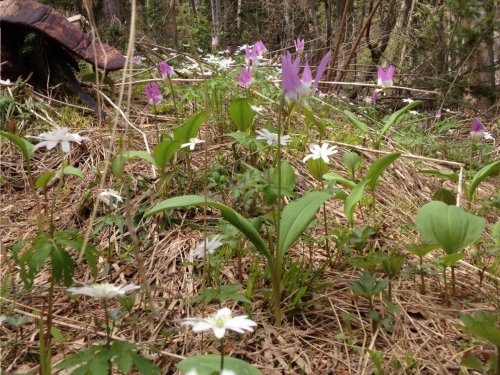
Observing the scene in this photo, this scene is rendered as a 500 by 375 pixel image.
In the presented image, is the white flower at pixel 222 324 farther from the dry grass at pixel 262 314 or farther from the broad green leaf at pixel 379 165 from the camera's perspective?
the broad green leaf at pixel 379 165

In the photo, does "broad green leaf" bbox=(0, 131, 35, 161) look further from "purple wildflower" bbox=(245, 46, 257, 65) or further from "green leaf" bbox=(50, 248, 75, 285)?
"purple wildflower" bbox=(245, 46, 257, 65)

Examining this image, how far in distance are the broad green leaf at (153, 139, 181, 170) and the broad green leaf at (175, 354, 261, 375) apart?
1.03 meters

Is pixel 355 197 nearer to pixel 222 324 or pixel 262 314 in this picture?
pixel 262 314

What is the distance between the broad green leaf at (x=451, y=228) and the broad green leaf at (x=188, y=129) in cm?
99

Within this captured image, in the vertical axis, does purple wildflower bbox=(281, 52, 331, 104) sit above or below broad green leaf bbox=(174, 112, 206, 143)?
above

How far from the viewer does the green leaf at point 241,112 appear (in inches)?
79.9

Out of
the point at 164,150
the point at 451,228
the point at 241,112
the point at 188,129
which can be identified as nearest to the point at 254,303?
the point at 451,228

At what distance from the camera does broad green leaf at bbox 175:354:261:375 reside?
76 cm

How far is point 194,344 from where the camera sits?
1.13 m

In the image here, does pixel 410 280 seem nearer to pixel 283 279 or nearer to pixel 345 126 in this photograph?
pixel 283 279

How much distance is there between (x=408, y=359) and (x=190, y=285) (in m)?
0.69

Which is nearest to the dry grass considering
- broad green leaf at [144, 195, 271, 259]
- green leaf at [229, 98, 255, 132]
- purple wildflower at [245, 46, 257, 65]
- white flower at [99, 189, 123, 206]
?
white flower at [99, 189, 123, 206]

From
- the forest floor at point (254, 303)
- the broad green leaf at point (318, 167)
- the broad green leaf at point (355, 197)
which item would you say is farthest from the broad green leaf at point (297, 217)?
the broad green leaf at point (318, 167)

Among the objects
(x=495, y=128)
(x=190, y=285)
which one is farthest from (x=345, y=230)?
(x=495, y=128)
